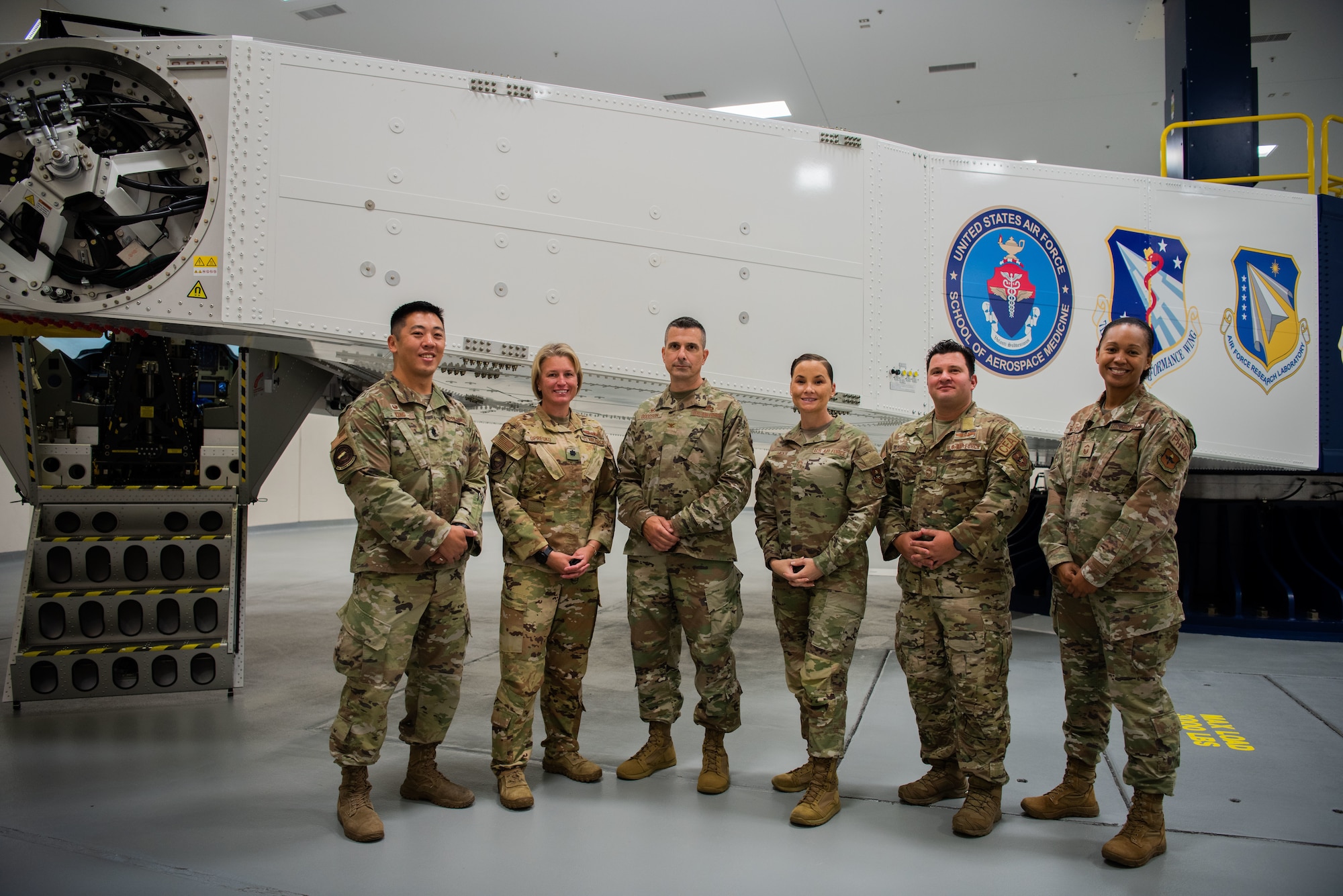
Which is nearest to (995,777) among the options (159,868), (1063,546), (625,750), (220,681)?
(1063,546)

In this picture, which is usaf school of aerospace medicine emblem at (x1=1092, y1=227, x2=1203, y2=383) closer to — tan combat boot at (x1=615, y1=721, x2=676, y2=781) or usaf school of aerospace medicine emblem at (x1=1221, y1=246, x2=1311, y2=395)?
usaf school of aerospace medicine emblem at (x1=1221, y1=246, x2=1311, y2=395)

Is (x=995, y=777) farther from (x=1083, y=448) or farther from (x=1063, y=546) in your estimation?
(x=1083, y=448)

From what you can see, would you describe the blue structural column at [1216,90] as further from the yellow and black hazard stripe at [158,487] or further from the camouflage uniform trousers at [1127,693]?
the yellow and black hazard stripe at [158,487]

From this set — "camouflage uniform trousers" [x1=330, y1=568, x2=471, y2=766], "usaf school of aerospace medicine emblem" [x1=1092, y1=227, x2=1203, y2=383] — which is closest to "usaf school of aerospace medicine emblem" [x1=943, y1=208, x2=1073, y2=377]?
"usaf school of aerospace medicine emblem" [x1=1092, y1=227, x2=1203, y2=383]

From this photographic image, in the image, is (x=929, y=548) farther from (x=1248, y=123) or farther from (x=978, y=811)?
(x=1248, y=123)

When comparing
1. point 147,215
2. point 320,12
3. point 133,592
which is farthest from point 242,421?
point 320,12

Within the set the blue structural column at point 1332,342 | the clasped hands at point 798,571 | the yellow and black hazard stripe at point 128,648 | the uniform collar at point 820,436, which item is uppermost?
the blue structural column at point 1332,342

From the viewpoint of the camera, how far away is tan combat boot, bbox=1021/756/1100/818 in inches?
115

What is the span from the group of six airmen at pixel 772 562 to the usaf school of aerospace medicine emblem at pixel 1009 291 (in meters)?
1.98

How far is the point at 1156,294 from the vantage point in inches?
211

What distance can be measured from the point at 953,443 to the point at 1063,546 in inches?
20.9

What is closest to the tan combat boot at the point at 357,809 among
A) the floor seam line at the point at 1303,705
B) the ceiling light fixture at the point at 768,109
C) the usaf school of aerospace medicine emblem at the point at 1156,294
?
the floor seam line at the point at 1303,705

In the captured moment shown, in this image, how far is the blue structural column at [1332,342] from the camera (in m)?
5.88

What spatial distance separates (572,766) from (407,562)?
3.59ft
